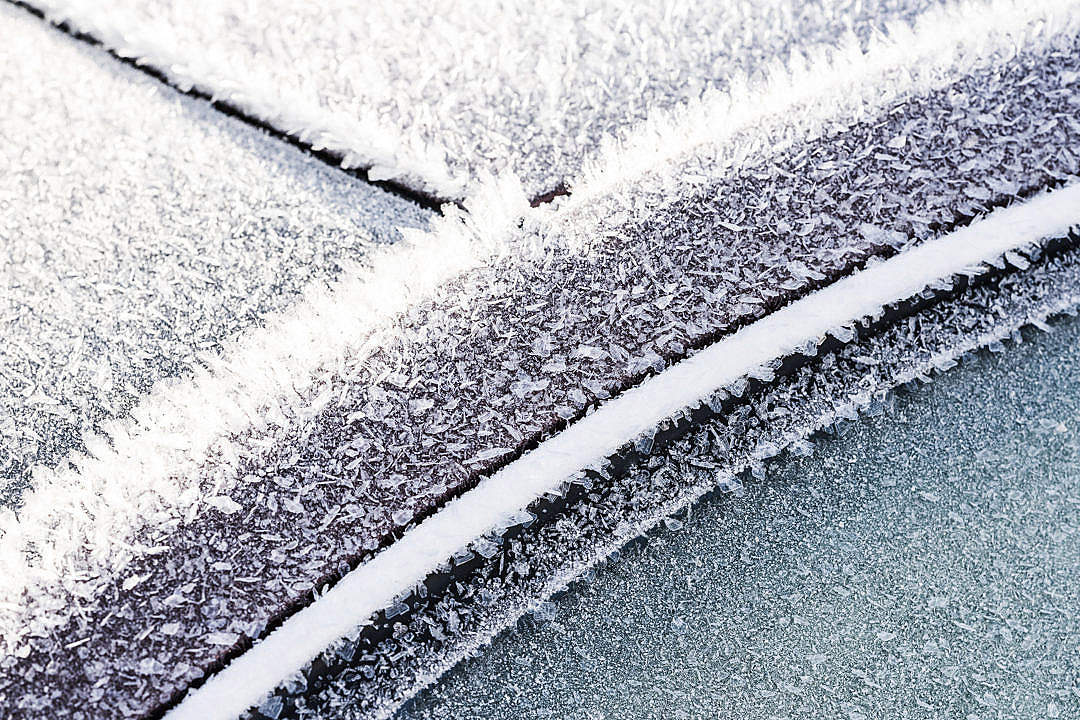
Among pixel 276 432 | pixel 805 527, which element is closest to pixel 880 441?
pixel 805 527

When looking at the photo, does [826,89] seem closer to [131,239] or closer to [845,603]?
[845,603]

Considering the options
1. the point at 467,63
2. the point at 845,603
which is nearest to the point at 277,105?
the point at 467,63

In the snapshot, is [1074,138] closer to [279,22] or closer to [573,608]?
[573,608]

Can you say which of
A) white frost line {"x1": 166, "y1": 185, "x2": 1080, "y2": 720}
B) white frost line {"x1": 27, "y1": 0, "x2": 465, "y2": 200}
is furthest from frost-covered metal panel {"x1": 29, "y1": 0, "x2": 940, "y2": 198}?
white frost line {"x1": 166, "y1": 185, "x2": 1080, "y2": 720}

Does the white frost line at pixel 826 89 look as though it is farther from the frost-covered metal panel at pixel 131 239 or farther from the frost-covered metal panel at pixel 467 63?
the frost-covered metal panel at pixel 131 239

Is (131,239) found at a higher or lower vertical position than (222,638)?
higher

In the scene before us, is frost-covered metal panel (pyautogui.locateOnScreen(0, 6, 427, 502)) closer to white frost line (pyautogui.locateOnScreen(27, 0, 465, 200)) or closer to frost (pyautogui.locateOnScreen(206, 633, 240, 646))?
white frost line (pyautogui.locateOnScreen(27, 0, 465, 200))
